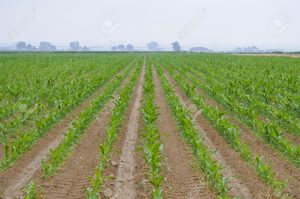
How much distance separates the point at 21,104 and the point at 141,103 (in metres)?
3.54

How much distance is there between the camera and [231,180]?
578cm

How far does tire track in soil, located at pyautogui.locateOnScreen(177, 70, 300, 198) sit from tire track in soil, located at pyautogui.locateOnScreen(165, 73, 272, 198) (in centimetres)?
39

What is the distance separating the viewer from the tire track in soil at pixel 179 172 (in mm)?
5371

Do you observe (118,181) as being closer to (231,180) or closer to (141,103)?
(231,180)

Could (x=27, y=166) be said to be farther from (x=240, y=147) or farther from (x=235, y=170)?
(x=240, y=147)

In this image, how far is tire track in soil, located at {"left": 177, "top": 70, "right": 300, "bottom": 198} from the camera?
5.68 metres

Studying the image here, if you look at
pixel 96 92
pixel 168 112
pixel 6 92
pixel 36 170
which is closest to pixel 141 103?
pixel 168 112

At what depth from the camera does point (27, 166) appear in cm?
643

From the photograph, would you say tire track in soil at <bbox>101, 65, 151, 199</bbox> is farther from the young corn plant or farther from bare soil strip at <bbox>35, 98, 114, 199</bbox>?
the young corn plant

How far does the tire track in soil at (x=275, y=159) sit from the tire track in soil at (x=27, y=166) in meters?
3.73
